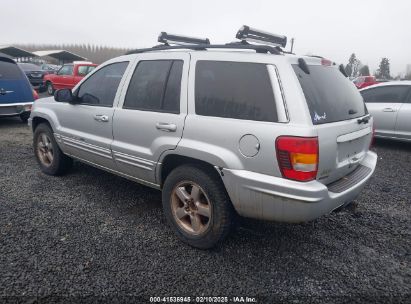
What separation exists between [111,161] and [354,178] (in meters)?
2.57

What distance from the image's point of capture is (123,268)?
259 centimetres

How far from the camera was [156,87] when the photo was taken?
3.18m

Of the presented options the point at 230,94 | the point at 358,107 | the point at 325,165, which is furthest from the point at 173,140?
the point at 358,107

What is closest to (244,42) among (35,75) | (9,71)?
(9,71)

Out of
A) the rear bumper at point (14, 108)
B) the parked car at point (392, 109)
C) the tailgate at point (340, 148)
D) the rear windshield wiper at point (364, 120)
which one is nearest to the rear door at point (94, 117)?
the tailgate at point (340, 148)

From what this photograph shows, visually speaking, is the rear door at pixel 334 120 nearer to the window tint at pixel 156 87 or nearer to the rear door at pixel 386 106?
the window tint at pixel 156 87

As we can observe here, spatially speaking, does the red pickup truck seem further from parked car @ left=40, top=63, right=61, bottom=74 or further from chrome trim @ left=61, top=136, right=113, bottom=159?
chrome trim @ left=61, top=136, right=113, bottom=159

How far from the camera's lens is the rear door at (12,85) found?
25.0 ft

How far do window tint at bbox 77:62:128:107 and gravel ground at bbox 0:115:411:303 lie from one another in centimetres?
121

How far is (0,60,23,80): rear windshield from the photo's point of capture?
7.75 metres

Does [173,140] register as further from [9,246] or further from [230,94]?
[9,246]

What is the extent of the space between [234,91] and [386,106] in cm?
572

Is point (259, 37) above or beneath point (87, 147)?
above

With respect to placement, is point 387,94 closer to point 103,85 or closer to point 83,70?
point 103,85
